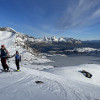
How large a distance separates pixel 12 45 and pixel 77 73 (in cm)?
6387

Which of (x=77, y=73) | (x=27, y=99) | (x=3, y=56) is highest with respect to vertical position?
(x=3, y=56)

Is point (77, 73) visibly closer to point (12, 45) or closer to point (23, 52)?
point (23, 52)

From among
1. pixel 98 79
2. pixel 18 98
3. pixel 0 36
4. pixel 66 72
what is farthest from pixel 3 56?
pixel 0 36

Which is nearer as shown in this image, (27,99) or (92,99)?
(27,99)

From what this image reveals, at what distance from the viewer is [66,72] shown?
829 inches

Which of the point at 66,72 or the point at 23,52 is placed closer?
the point at 66,72

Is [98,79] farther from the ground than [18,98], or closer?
closer

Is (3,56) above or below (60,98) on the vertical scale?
above

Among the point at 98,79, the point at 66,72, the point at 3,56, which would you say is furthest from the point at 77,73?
the point at 3,56

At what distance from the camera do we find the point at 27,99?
208 inches

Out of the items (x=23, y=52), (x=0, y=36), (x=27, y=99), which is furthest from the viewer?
(x=0, y=36)

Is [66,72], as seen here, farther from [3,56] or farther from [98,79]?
[3,56]

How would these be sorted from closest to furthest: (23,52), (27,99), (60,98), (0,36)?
(27,99), (60,98), (23,52), (0,36)

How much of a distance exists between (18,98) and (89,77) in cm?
1751
